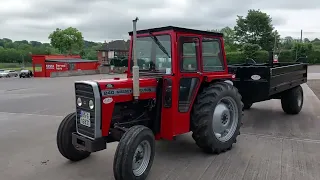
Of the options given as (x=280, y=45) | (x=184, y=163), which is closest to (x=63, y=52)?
(x=280, y=45)

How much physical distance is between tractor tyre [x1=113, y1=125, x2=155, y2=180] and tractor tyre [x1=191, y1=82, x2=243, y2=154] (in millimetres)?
1055

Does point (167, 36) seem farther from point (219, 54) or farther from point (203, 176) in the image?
point (203, 176)

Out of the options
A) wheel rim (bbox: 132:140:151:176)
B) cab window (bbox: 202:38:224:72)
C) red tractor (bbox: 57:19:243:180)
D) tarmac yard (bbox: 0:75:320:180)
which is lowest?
tarmac yard (bbox: 0:75:320:180)

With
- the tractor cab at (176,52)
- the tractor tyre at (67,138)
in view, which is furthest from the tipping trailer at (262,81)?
the tractor tyre at (67,138)

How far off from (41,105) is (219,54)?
800 cm

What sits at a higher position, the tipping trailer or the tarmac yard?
the tipping trailer

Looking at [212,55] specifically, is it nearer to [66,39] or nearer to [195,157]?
[195,157]

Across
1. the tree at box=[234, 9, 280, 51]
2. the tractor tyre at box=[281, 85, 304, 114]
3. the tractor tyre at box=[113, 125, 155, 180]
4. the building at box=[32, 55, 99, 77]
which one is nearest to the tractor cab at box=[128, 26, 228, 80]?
the tractor tyre at box=[113, 125, 155, 180]

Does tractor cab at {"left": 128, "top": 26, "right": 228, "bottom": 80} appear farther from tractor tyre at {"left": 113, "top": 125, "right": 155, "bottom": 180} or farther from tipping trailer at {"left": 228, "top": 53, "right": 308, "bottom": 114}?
tipping trailer at {"left": 228, "top": 53, "right": 308, "bottom": 114}

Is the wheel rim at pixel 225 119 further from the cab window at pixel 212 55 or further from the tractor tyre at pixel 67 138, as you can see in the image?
the tractor tyre at pixel 67 138

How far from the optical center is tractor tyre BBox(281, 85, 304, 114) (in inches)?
317

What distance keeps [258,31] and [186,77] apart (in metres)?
48.8

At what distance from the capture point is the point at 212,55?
17.2 ft

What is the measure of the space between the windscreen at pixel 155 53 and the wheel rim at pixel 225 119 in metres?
1.21
